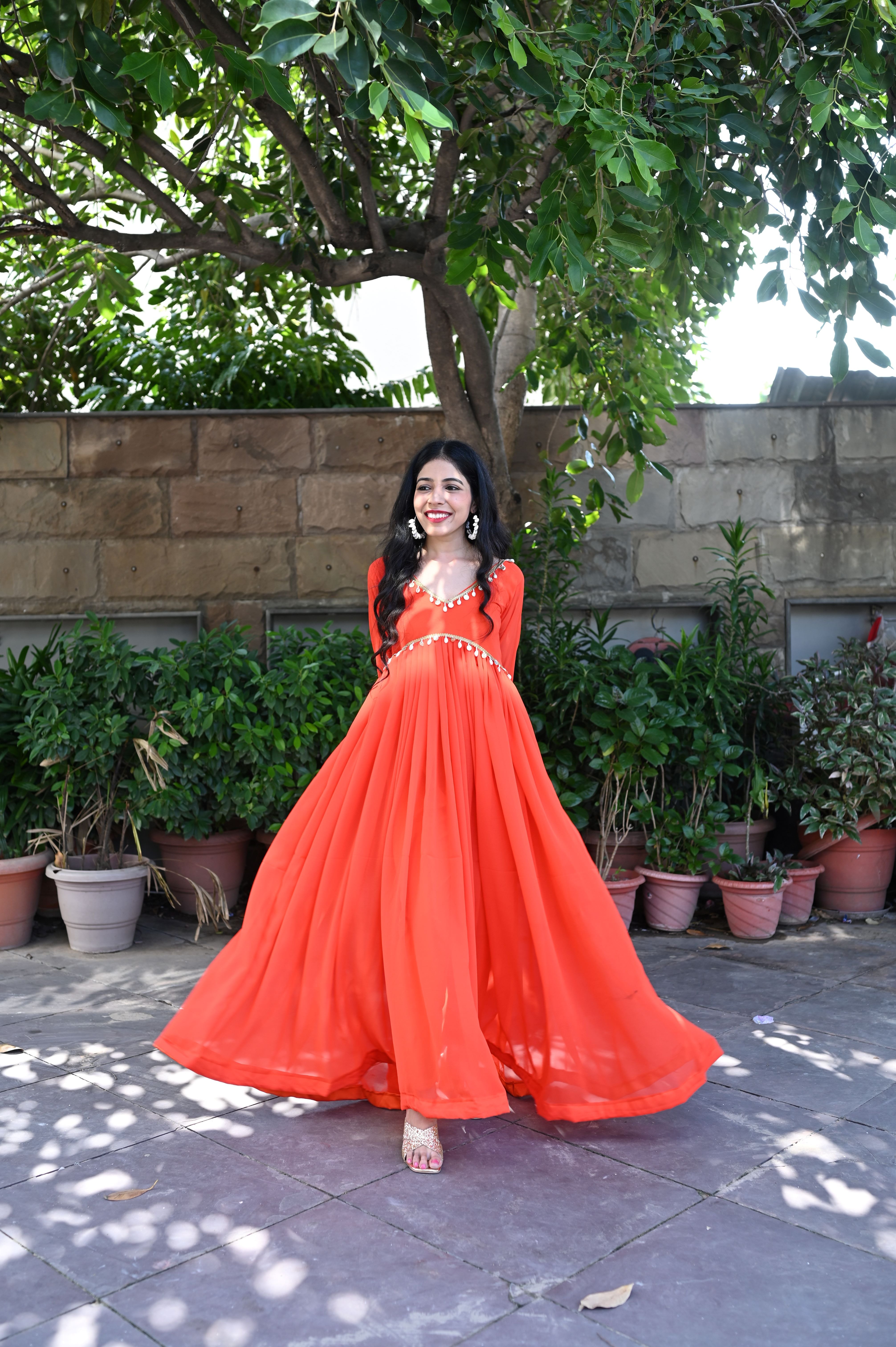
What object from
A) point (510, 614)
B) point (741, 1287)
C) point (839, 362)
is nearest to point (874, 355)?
point (839, 362)

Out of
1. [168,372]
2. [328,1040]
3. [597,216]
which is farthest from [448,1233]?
[168,372]

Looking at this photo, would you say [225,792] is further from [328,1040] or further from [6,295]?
[6,295]

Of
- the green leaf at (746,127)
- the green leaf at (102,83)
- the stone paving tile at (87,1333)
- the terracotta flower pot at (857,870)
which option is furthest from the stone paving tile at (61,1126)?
the terracotta flower pot at (857,870)

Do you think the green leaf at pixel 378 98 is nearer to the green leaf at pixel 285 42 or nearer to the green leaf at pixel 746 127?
the green leaf at pixel 285 42

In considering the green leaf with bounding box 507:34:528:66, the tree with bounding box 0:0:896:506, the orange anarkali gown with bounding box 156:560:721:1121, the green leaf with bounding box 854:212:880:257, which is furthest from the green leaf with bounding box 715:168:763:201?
the orange anarkali gown with bounding box 156:560:721:1121

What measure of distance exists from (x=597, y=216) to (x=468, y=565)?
0.96m

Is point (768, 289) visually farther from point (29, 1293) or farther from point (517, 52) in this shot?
point (29, 1293)

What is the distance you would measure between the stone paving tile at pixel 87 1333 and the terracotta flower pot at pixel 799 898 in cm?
366

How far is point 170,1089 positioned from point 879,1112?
74.7 inches

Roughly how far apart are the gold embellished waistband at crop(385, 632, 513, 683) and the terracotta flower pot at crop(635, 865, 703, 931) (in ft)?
7.08

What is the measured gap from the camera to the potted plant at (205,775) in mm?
4688

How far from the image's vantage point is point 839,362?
2900mm

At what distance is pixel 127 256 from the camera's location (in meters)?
4.82

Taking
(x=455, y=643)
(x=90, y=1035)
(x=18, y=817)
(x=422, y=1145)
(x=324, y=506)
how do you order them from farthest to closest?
(x=324, y=506), (x=18, y=817), (x=90, y=1035), (x=455, y=643), (x=422, y=1145)
